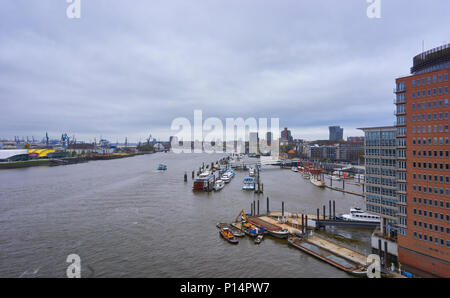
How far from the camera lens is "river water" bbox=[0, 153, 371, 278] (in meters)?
19.2

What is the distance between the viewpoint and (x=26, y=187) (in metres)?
51.2

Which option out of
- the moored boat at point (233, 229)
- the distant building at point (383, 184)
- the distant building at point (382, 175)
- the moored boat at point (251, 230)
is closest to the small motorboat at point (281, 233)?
the moored boat at point (251, 230)

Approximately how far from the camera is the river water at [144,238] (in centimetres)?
1922

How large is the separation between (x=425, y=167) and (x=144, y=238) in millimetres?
24047

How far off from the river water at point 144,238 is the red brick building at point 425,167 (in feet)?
17.5

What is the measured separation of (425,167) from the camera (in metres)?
16.7

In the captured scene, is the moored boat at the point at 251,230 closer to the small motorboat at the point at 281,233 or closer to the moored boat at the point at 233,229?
the moored boat at the point at 233,229

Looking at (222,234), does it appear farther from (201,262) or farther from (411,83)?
(411,83)

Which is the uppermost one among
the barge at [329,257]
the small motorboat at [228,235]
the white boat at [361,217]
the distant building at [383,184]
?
the distant building at [383,184]

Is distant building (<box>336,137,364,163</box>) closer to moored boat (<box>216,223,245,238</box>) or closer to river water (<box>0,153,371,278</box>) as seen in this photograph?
river water (<box>0,153,371,278</box>)

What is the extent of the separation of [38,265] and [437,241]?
28.6 metres

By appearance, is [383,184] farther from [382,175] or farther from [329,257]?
[329,257]
